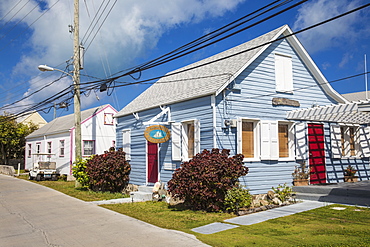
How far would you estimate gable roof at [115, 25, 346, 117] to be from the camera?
12.0m

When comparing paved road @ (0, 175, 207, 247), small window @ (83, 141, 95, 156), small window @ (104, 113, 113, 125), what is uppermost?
small window @ (104, 113, 113, 125)

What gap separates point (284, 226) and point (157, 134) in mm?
6397

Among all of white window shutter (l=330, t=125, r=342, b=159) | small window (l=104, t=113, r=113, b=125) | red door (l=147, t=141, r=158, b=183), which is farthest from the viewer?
small window (l=104, t=113, r=113, b=125)

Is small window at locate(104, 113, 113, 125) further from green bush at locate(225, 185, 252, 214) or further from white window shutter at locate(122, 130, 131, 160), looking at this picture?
green bush at locate(225, 185, 252, 214)

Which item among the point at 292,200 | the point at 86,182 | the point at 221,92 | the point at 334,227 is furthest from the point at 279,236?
the point at 86,182

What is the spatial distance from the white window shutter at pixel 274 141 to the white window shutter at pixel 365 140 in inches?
200

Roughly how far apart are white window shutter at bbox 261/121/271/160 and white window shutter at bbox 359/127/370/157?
5530mm

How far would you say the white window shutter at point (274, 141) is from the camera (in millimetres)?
12258

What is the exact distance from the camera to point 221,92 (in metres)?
11.7

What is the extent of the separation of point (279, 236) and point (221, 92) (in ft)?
18.6

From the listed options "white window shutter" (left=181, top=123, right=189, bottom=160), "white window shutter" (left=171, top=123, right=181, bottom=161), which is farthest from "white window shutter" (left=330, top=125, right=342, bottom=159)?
"white window shutter" (left=171, top=123, right=181, bottom=161)

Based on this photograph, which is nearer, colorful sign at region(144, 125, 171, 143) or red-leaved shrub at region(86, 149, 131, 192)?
colorful sign at region(144, 125, 171, 143)

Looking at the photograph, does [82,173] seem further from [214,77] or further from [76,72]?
[214,77]

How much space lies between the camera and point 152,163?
14836mm
